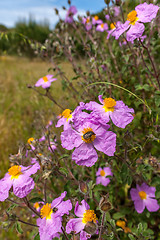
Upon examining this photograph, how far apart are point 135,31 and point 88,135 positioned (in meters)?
0.65

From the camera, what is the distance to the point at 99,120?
0.99 meters

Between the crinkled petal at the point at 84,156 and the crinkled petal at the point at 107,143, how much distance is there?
0.12ft

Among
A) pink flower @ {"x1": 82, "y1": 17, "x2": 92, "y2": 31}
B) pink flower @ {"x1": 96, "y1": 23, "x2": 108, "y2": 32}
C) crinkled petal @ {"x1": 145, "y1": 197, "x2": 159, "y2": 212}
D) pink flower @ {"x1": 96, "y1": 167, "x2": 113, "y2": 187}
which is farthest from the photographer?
pink flower @ {"x1": 96, "y1": 23, "x2": 108, "y2": 32}

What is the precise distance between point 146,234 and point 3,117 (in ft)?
9.00

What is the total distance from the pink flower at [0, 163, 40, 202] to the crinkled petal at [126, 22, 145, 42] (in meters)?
0.85

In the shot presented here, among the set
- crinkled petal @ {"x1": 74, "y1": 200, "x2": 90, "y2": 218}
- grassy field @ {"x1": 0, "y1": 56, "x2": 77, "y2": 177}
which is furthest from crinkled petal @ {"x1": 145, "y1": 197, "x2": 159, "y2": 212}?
grassy field @ {"x1": 0, "y1": 56, "x2": 77, "y2": 177}

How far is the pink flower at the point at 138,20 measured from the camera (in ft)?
3.87

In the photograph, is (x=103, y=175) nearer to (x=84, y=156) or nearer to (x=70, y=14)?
(x=84, y=156)

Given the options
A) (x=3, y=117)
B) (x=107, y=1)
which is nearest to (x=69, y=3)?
(x=107, y=1)

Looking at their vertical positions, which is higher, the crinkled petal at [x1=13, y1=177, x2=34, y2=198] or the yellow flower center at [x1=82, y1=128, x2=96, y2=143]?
the yellow flower center at [x1=82, y1=128, x2=96, y2=143]

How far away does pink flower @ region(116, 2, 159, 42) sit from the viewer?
1.18 m

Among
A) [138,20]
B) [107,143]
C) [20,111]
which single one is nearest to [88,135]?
[107,143]

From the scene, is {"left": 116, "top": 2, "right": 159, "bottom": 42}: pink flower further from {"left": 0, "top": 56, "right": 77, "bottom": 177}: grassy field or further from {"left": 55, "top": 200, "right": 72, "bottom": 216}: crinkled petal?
{"left": 55, "top": 200, "right": 72, "bottom": 216}: crinkled petal

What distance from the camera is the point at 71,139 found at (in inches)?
41.4
